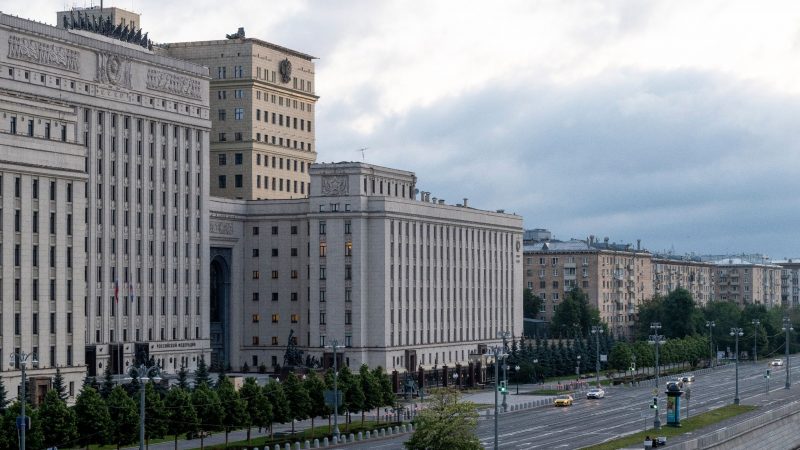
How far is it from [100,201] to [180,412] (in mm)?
45267

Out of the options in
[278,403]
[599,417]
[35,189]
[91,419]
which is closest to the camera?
[91,419]

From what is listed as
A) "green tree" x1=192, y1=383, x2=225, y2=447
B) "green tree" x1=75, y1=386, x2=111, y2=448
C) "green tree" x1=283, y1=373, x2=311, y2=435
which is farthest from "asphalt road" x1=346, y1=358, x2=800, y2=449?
"green tree" x1=75, y1=386, x2=111, y2=448

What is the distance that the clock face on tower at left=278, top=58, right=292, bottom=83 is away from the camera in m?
190

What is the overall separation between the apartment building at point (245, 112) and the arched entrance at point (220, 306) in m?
12.6

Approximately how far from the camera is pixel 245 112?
183625 millimetres

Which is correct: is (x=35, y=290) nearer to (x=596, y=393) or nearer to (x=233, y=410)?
(x=233, y=410)

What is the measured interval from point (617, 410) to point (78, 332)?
54.5m

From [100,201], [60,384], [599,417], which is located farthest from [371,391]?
[100,201]

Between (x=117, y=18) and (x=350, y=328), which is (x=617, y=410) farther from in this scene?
(x=117, y=18)

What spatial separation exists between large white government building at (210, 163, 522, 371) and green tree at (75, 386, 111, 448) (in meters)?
67.7

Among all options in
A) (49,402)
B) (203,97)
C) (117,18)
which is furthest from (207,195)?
(49,402)

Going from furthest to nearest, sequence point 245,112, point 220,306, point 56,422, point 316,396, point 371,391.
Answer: point 245,112 < point 220,306 < point 371,391 < point 316,396 < point 56,422

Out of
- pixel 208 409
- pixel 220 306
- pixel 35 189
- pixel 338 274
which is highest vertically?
pixel 35 189

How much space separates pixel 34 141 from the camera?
4705 inches
